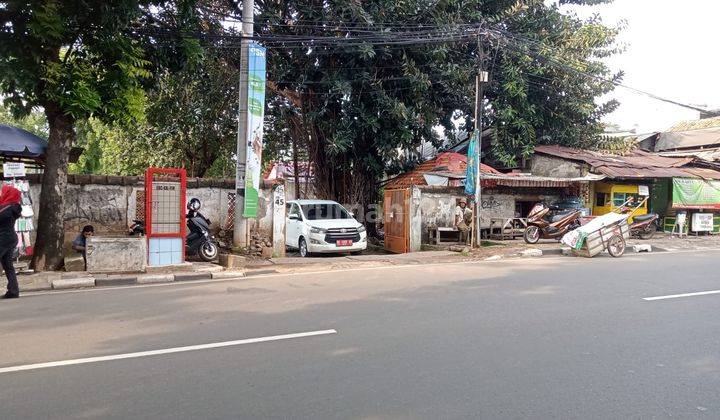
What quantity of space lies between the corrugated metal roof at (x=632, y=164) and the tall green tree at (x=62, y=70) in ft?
50.0

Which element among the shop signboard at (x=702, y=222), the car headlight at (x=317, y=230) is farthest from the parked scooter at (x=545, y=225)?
the shop signboard at (x=702, y=222)

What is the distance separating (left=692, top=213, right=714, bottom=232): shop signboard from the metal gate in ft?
40.9

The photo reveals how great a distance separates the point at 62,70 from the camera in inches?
374

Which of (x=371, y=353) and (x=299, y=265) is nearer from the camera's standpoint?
(x=371, y=353)

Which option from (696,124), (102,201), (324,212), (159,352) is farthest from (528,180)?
(696,124)

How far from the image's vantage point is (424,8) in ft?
56.6

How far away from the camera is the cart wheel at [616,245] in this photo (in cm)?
1343

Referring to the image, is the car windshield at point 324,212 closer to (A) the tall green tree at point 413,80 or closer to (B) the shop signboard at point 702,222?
(A) the tall green tree at point 413,80

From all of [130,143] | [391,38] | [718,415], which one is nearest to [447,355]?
[718,415]

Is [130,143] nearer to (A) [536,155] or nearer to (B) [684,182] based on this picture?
(A) [536,155]

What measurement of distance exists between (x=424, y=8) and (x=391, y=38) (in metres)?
1.97

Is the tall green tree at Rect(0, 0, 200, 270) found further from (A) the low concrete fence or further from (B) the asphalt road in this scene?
(B) the asphalt road

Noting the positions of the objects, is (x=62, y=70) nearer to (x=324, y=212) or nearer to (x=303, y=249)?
(x=303, y=249)

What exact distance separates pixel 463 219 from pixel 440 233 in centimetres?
105
